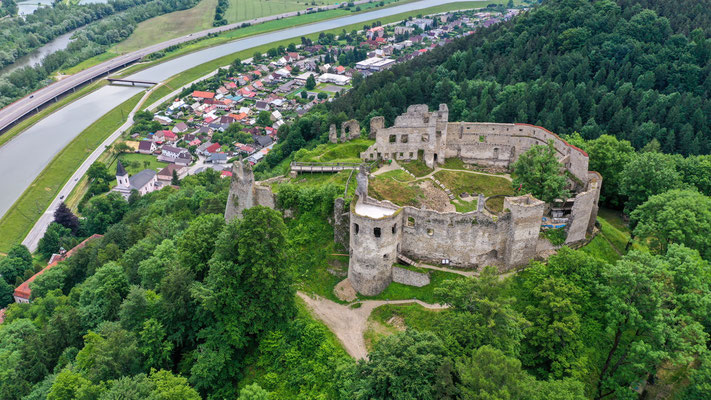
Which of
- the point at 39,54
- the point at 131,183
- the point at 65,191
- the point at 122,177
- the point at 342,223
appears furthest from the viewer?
the point at 39,54

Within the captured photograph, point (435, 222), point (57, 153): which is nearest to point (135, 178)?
Result: point (57, 153)

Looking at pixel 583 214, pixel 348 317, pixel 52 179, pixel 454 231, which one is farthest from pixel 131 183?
pixel 583 214

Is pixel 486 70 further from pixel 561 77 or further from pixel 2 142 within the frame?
pixel 2 142

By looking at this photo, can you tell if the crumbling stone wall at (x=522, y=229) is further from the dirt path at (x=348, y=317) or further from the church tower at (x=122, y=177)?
the church tower at (x=122, y=177)

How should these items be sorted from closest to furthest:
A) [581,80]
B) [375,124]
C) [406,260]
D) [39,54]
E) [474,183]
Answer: [406,260] < [474,183] < [375,124] < [581,80] < [39,54]

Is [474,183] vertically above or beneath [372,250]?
beneath

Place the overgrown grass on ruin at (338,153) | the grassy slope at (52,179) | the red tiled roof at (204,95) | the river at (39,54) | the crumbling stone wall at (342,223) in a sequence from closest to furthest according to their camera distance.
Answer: the crumbling stone wall at (342,223)
the overgrown grass on ruin at (338,153)
the grassy slope at (52,179)
the red tiled roof at (204,95)
the river at (39,54)

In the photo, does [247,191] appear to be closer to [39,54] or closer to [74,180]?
[74,180]

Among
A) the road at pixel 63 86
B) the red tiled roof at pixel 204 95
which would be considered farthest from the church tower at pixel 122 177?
the red tiled roof at pixel 204 95
